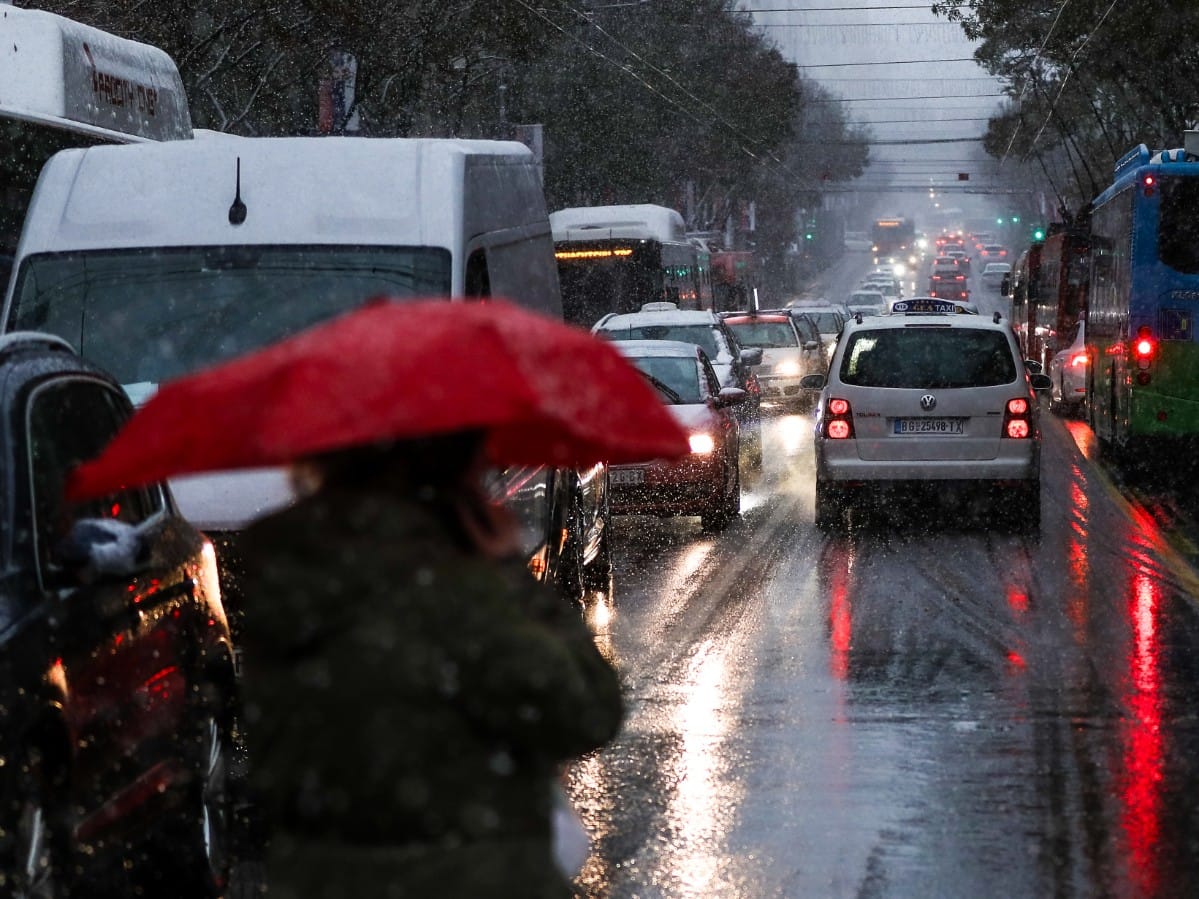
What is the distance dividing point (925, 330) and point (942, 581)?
3.30 metres

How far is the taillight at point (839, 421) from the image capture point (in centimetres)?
1597

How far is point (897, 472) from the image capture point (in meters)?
15.9

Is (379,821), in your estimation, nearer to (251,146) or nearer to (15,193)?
(251,146)

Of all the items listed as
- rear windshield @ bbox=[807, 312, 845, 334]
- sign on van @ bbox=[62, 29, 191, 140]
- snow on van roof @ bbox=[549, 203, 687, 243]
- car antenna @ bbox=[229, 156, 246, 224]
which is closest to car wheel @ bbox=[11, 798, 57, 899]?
car antenna @ bbox=[229, 156, 246, 224]

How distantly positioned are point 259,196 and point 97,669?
439 centimetres

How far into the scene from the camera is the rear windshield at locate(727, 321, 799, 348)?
34.8m

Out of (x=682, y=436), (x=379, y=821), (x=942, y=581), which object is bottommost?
(x=942, y=581)

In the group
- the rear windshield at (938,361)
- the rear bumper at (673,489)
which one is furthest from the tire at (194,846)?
the rear windshield at (938,361)

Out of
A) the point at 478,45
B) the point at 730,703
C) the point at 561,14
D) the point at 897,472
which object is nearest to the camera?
the point at 730,703

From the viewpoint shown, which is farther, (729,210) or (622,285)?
(729,210)

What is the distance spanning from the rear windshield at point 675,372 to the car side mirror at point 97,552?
12164mm

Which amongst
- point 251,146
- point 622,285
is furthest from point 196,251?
point 622,285

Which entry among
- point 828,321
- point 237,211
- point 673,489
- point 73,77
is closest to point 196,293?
point 237,211

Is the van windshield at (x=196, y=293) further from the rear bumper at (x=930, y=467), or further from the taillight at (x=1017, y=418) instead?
the taillight at (x=1017, y=418)
